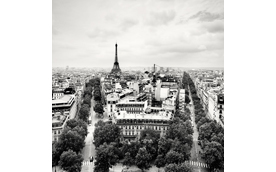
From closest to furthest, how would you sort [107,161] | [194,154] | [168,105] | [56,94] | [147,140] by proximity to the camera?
[107,161], [147,140], [194,154], [168,105], [56,94]

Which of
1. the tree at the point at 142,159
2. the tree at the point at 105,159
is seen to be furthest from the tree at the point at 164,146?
the tree at the point at 105,159

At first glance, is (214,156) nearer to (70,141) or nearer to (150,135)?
(150,135)

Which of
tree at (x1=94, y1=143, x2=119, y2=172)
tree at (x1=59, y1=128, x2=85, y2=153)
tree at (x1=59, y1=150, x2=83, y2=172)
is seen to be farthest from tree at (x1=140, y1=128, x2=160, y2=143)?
tree at (x1=59, y1=150, x2=83, y2=172)

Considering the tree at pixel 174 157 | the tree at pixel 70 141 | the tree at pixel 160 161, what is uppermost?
the tree at pixel 70 141

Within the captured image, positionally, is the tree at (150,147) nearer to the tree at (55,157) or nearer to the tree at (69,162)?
the tree at (69,162)

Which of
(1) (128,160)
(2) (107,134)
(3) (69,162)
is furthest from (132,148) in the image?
(3) (69,162)
